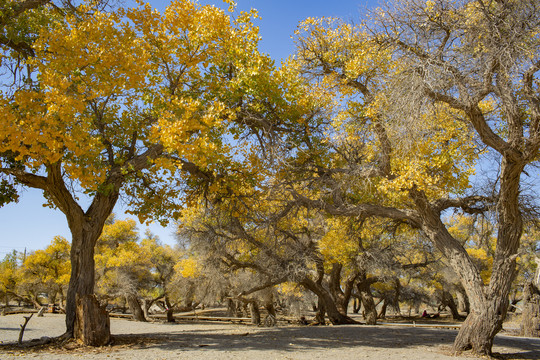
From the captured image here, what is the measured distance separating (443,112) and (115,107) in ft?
24.7

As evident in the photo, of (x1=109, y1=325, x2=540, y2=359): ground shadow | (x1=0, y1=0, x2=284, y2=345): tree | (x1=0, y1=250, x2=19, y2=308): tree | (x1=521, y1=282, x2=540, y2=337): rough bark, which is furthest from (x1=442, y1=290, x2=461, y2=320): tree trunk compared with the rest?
(x1=0, y1=250, x2=19, y2=308): tree

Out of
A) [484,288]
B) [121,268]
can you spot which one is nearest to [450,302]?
[484,288]

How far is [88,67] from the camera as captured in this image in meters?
7.11

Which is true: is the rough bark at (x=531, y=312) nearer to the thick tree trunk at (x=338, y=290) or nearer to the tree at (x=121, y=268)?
the thick tree trunk at (x=338, y=290)

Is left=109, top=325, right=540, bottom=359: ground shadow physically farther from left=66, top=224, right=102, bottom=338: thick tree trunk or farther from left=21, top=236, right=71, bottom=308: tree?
left=21, top=236, right=71, bottom=308: tree

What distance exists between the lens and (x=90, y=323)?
7.30m

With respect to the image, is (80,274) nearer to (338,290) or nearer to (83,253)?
(83,253)

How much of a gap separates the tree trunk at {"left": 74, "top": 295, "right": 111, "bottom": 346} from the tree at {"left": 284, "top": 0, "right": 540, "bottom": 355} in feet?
15.9

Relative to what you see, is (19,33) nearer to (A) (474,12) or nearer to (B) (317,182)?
(B) (317,182)

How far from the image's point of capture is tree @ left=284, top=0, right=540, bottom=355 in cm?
650

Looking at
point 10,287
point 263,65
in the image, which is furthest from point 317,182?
point 10,287

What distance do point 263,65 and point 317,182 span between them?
3.25 m

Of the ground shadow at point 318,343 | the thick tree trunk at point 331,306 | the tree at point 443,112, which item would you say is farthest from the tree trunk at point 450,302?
the tree at point 443,112

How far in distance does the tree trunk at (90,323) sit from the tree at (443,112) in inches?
190
